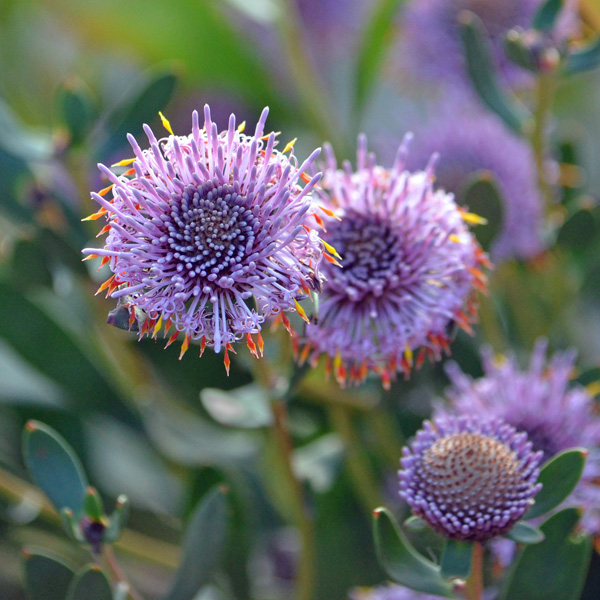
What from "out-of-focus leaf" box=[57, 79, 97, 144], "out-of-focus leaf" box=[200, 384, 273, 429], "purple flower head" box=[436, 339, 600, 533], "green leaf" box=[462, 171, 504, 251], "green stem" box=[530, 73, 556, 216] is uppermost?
"green stem" box=[530, 73, 556, 216]

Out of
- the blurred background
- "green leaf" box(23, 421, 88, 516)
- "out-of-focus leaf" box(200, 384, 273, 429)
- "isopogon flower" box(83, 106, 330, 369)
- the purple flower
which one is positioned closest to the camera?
"isopogon flower" box(83, 106, 330, 369)

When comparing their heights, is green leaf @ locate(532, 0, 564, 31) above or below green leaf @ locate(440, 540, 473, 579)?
above

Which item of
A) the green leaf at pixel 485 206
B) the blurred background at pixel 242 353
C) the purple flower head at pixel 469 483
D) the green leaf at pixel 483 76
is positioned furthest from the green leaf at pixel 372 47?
the purple flower head at pixel 469 483

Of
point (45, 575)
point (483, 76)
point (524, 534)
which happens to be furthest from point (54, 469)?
point (483, 76)

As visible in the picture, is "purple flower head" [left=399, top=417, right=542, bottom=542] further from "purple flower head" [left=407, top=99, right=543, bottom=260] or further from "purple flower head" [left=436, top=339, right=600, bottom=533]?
→ "purple flower head" [left=407, top=99, right=543, bottom=260]

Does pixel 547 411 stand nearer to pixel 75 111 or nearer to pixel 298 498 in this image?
pixel 298 498

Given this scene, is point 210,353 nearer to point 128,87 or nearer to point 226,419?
point 226,419

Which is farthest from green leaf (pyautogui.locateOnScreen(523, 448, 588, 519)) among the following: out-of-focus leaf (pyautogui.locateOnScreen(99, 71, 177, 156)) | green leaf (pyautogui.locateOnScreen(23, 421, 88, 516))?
out-of-focus leaf (pyautogui.locateOnScreen(99, 71, 177, 156))
